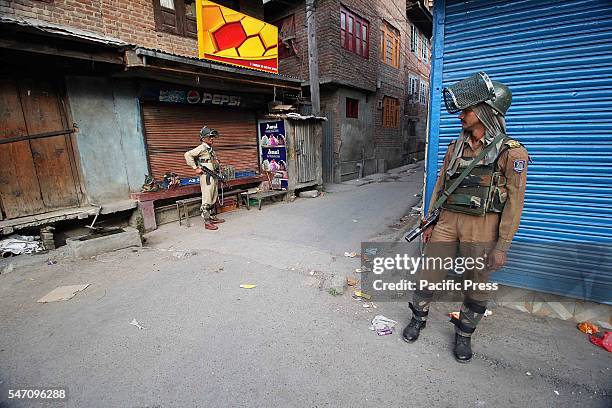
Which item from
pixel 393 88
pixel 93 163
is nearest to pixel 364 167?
pixel 393 88

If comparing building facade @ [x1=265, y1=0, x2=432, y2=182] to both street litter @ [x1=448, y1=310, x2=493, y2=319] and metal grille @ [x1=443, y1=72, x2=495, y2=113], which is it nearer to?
street litter @ [x1=448, y1=310, x2=493, y2=319]

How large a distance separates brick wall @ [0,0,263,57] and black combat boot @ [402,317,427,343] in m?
7.42

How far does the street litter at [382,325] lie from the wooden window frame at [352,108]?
10.8 m

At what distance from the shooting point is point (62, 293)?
3.73m

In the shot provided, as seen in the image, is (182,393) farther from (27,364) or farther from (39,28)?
(39,28)

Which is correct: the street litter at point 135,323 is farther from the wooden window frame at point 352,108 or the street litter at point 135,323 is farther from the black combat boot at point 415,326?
the wooden window frame at point 352,108

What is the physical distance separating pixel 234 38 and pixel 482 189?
22.5ft

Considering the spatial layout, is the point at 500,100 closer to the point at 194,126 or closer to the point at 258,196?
the point at 258,196

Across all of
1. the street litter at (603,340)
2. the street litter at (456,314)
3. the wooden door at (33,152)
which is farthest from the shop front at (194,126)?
the street litter at (603,340)

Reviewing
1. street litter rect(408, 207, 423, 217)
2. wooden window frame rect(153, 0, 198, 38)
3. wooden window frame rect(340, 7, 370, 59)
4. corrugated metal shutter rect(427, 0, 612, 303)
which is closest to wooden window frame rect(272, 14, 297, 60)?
wooden window frame rect(340, 7, 370, 59)

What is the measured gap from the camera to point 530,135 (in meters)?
3.06

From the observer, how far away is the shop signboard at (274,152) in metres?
8.75

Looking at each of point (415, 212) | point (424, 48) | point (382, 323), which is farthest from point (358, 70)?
point (382, 323)

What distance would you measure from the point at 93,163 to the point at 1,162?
4.21ft
